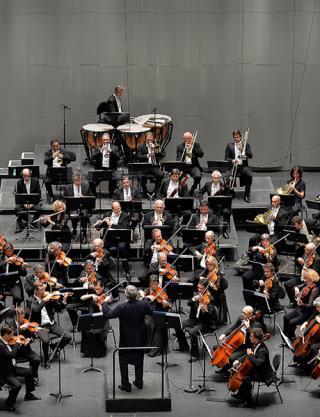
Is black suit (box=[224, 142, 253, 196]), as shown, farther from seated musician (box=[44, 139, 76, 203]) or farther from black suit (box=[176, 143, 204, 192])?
seated musician (box=[44, 139, 76, 203])

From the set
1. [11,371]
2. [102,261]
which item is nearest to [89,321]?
[11,371]

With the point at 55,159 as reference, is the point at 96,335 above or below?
below

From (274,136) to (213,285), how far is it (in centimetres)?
782

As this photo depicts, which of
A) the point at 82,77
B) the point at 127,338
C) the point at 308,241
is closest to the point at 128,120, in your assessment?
the point at 82,77

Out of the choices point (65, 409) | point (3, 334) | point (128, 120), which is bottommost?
point (65, 409)

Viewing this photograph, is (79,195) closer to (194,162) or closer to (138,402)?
(194,162)

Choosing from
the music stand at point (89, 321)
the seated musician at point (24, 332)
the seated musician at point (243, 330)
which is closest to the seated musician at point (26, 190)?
the seated musician at point (24, 332)

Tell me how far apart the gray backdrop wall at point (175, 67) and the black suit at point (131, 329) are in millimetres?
9679

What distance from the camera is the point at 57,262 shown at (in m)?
18.3

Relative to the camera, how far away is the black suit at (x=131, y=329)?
15336 mm

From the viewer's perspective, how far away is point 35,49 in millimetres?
24094

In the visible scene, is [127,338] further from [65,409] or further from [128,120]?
[128,120]

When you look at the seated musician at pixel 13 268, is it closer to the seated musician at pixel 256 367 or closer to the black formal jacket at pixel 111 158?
the black formal jacket at pixel 111 158

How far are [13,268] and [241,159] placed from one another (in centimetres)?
528
